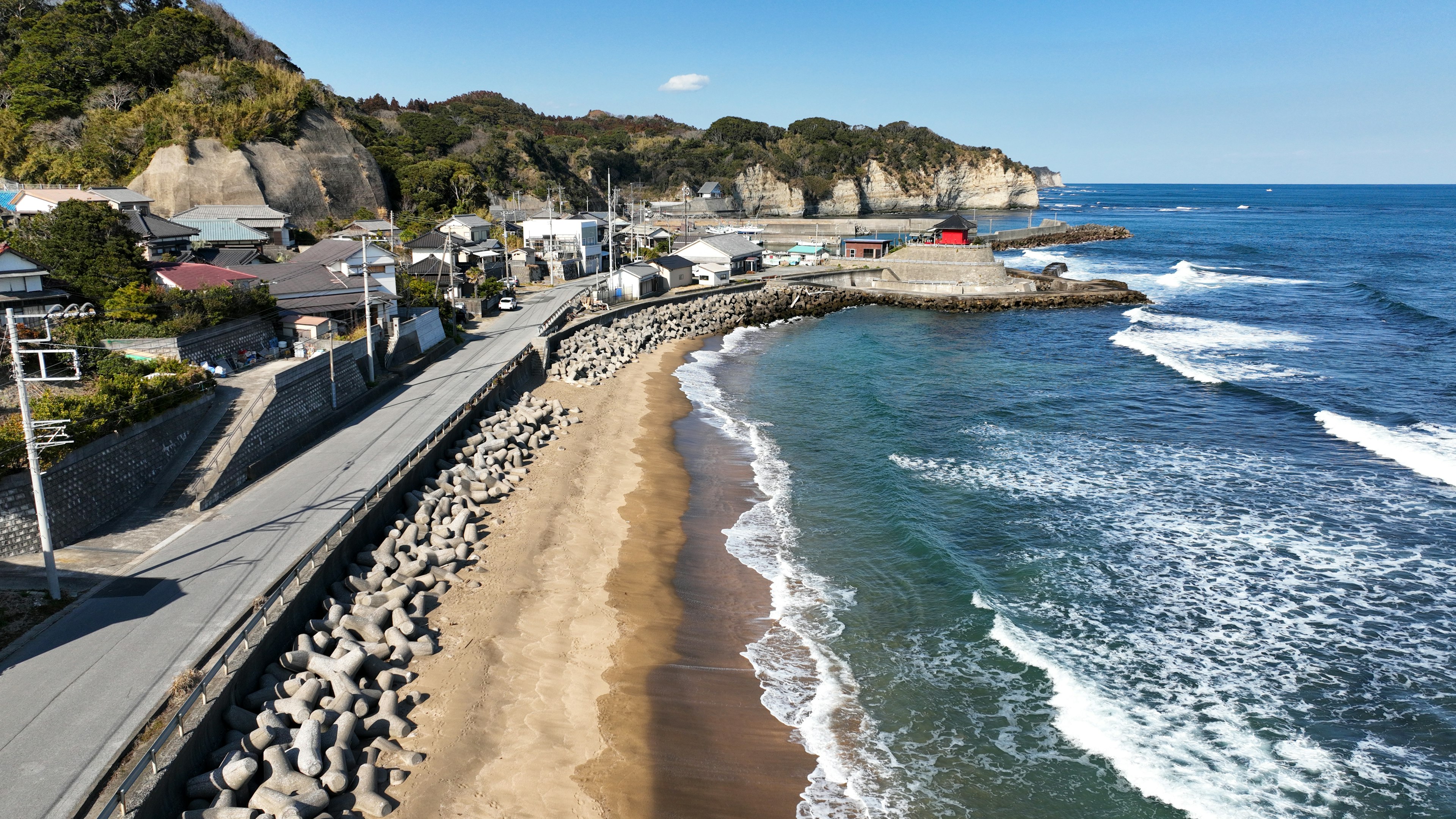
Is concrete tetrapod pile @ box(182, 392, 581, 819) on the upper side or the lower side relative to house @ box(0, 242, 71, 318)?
lower

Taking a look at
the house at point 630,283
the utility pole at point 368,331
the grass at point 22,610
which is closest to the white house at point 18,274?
the utility pole at point 368,331

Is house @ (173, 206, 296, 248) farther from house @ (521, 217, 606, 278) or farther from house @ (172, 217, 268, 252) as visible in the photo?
house @ (521, 217, 606, 278)

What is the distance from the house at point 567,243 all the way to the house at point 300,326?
105ft

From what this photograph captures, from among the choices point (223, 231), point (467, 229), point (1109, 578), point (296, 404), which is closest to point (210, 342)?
point (296, 404)

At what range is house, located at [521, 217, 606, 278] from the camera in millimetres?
60219

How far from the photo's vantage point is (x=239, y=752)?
1080cm

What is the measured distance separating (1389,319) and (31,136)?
94.0 meters

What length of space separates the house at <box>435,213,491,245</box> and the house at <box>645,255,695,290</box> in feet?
40.1

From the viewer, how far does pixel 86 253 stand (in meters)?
24.5

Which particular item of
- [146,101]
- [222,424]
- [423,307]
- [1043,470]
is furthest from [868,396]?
[146,101]

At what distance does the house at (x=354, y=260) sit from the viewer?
33594 mm

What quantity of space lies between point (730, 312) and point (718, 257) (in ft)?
33.1

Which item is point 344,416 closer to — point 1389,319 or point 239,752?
point 239,752

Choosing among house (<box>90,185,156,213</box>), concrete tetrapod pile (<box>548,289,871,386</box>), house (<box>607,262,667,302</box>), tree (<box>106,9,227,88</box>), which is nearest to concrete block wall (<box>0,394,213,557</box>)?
concrete tetrapod pile (<box>548,289,871,386</box>)
